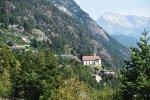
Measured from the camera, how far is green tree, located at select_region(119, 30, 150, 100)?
47.0 meters

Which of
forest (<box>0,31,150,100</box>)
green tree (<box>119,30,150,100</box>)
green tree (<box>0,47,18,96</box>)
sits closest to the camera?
green tree (<box>119,30,150,100</box>)

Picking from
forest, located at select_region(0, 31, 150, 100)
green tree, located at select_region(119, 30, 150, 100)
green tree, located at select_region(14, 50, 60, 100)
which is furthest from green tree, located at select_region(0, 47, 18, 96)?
green tree, located at select_region(119, 30, 150, 100)

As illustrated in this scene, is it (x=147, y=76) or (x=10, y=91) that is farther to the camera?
(x=10, y=91)

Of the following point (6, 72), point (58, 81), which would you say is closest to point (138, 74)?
point (58, 81)

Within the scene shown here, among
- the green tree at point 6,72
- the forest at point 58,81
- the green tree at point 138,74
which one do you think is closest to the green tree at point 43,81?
the forest at point 58,81

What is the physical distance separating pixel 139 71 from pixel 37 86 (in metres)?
41.4

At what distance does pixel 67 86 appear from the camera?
8231cm

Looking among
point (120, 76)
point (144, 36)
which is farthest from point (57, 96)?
point (144, 36)

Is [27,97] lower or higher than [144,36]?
lower

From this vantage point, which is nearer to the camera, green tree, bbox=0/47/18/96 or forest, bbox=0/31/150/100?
forest, bbox=0/31/150/100

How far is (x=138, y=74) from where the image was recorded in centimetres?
4928

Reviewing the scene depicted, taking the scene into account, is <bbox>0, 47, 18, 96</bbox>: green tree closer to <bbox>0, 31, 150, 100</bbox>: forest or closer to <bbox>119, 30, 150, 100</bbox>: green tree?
<bbox>0, 31, 150, 100</bbox>: forest

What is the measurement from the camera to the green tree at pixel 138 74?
46969 mm

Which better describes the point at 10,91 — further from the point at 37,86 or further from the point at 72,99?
the point at 72,99
